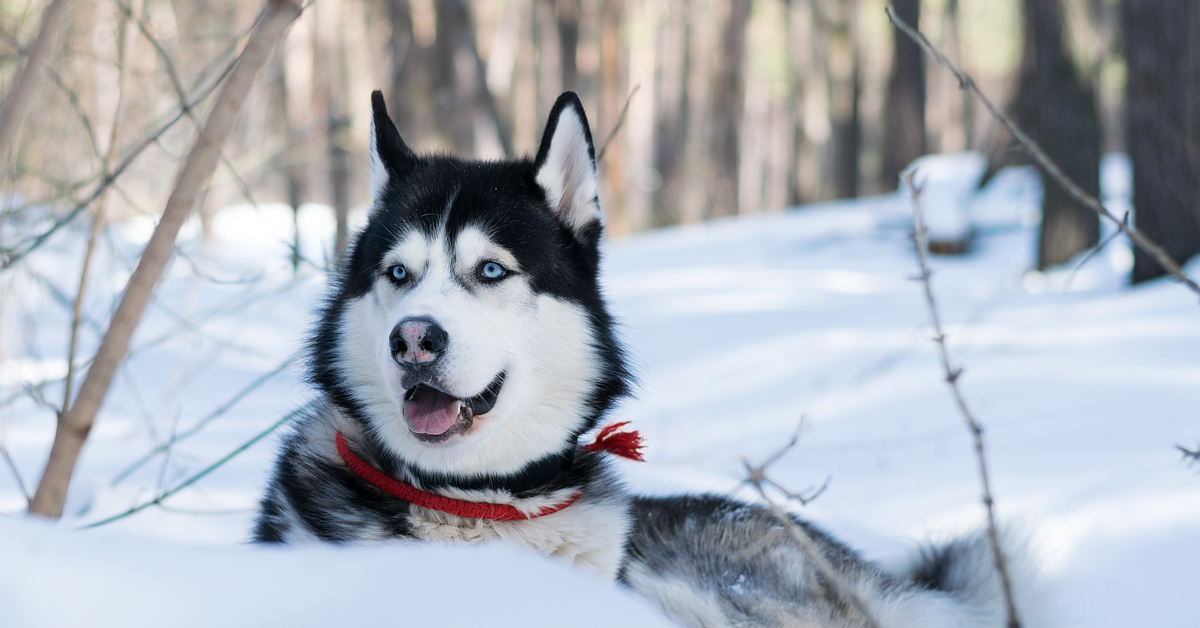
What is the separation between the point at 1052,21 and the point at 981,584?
317 inches

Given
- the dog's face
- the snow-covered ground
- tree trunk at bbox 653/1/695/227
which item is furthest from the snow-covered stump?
the dog's face

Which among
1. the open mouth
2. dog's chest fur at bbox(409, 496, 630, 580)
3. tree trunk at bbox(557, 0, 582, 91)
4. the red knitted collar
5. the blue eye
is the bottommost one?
dog's chest fur at bbox(409, 496, 630, 580)

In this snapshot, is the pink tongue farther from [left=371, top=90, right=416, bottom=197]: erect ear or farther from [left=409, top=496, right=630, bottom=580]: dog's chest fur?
[left=371, top=90, right=416, bottom=197]: erect ear

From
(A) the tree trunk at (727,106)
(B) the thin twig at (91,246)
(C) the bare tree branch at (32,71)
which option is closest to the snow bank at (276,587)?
(C) the bare tree branch at (32,71)

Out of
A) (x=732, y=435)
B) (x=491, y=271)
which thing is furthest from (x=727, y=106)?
(x=491, y=271)

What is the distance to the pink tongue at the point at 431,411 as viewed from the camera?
2055 millimetres

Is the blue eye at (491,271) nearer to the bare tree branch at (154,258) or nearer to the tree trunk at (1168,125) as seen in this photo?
the bare tree branch at (154,258)

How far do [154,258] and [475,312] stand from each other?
694mm

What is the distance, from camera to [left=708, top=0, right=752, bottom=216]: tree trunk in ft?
72.2

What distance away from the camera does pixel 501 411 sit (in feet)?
7.05

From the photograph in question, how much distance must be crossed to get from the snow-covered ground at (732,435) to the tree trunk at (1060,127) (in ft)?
1.21

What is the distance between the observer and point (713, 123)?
2244 centimetres

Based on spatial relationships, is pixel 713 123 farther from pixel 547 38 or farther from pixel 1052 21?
pixel 1052 21

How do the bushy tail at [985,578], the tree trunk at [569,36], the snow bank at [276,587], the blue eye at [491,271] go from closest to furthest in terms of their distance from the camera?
the snow bank at [276,587], the blue eye at [491,271], the bushy tail at [985,578], the tree trunk at [569,36]
